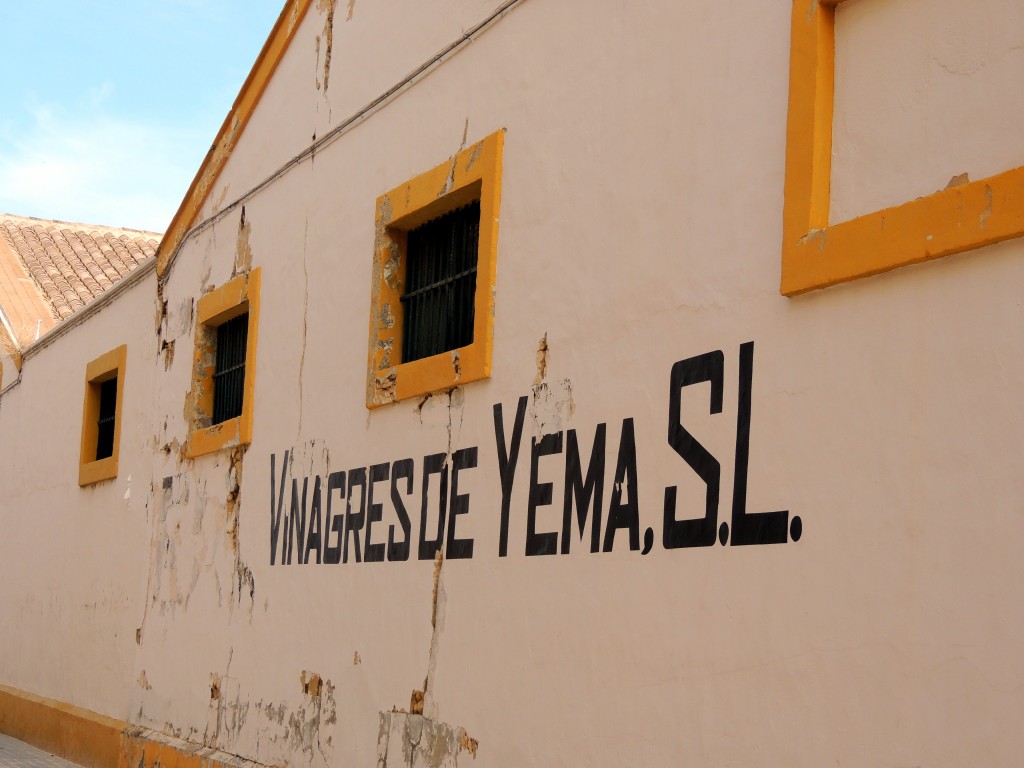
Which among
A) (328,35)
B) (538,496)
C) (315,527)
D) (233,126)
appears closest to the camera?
(538,496)

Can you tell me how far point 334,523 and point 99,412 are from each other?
574 cm

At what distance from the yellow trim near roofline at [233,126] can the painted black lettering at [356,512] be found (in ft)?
10.8

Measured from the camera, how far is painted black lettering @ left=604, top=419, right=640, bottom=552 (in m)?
4.79

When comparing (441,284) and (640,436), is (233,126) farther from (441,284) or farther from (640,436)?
(640,436)

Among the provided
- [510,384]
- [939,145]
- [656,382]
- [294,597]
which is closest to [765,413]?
[656,382]

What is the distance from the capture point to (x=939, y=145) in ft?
12.4

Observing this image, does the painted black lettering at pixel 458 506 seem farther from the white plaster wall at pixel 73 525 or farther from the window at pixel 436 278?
the white plaster wall at pixel 73 525

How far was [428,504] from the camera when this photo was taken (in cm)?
624

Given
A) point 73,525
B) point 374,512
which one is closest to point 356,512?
point 374,512

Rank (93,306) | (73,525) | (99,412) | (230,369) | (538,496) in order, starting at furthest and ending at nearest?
(93,306) < (99,412) < (73,525) < (230,369) < (538,496)

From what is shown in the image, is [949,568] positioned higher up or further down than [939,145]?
further down

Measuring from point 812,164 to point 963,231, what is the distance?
698mm

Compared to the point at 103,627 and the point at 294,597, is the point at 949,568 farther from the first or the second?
the point at 103,627

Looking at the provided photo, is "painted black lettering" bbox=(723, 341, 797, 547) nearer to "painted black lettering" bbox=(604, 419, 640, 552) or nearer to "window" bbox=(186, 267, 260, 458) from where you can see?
"painted black lettering" bbox=(604, 419, 640, 552)
